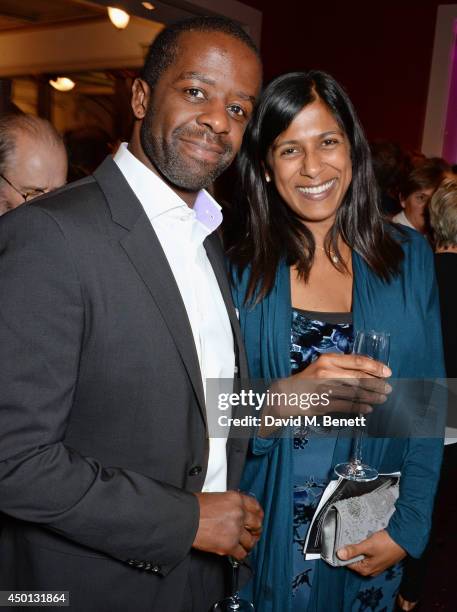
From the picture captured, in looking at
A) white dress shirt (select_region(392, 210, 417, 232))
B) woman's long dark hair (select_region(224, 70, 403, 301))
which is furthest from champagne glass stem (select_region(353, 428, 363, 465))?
white dress shirt (select_region(392, 210, 417, 232))

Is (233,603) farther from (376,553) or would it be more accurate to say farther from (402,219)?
(402,219)

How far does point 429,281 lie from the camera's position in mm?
1845

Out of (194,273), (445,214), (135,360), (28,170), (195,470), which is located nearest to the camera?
(135,360)

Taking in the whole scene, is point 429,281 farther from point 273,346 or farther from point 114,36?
point 114,36

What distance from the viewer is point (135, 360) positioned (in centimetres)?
115

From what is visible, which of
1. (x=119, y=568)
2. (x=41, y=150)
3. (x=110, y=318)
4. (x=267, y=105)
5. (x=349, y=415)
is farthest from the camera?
(x=41, y=150)

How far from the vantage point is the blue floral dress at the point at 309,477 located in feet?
5.61

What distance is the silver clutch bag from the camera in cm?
158

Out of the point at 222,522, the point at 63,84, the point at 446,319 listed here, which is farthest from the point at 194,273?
the point at 63,84

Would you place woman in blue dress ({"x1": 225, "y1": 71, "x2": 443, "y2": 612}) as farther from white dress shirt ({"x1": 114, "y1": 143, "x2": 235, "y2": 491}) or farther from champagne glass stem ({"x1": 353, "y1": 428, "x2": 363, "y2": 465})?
white dress shirt ({"x1": 114, "y1": 143, "x2": 235, "y2": 491})

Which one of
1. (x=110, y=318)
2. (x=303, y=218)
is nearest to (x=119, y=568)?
(x=110, y=318)

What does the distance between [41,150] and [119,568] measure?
1.49 m

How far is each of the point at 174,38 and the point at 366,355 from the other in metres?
0.90

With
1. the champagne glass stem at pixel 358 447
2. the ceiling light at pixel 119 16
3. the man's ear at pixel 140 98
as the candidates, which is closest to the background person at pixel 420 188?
the ceiling light at pixel 119 16
